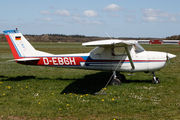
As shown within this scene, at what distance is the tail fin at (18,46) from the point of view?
1059cm

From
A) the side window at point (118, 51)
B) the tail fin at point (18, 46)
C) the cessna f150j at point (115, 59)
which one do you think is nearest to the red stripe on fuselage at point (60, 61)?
the cessna f150j at point (115, 59)

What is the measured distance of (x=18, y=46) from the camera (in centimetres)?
1064

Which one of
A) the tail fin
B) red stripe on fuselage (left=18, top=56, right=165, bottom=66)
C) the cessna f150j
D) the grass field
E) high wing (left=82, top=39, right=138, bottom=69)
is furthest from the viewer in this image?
the tail fin

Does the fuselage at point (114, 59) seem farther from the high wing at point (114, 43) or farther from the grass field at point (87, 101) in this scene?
the grass field at point (87, 101)

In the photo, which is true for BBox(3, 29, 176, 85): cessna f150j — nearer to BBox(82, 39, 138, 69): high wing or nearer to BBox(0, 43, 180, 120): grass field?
BBox(82, 39, 138, 69): high wing

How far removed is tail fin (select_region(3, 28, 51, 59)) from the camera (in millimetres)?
10594

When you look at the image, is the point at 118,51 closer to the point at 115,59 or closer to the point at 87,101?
the point at 115,59

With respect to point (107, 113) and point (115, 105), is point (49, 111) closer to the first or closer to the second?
point (107, 113)

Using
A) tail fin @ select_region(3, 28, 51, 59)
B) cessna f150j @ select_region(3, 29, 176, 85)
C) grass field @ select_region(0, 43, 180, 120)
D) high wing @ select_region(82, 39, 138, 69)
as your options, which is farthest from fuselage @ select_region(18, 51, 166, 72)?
tail fin @ select_region(3, 28, 51, 59)

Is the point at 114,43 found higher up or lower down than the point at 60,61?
higher up

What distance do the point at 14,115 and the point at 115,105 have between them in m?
3.36

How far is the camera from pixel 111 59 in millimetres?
9477

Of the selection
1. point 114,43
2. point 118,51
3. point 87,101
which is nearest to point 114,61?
point 118,51

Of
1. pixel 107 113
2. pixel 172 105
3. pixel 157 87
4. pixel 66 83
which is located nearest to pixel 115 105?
pixel 107 113
